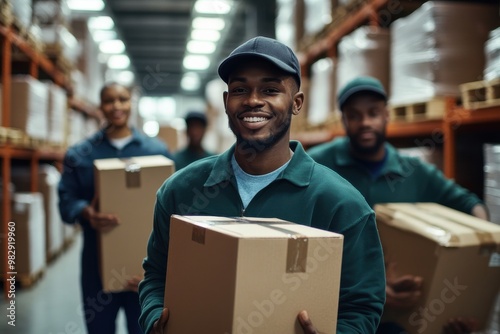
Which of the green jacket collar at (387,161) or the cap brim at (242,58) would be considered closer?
the cap brim at (242,58)

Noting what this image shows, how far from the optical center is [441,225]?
2.49m

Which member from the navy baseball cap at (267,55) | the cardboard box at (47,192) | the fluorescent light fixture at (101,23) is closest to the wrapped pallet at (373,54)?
the navy baseball cap at (267,55)

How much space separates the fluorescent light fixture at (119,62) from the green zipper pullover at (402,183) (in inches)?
705

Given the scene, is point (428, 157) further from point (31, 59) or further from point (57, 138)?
point (57, 138)

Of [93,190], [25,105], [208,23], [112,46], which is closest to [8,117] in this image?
[25,105]

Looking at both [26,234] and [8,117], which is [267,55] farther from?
[26,234]

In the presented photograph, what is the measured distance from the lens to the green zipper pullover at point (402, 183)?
10.1ft

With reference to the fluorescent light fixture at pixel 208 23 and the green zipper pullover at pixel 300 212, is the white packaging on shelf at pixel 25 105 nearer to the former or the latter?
the green zipper pullover at pixel 300 212

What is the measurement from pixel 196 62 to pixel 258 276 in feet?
66.4

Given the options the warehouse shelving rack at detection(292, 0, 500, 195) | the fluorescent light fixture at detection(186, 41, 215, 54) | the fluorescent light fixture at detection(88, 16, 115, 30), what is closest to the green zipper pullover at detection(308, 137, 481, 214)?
the warehouse shelving rack at detection(292, 0, 500, 195)

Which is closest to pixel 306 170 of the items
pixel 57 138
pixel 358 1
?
pixel 358 1

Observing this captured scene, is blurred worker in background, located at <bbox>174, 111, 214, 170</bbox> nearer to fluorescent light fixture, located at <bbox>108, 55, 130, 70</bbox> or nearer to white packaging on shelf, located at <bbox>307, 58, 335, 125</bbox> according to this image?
white packaging on shelf, located at <bbox>307, 58, 335, 125</bbox>

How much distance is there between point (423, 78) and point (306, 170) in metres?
2.68

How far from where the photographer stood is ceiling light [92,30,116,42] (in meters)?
16.1
